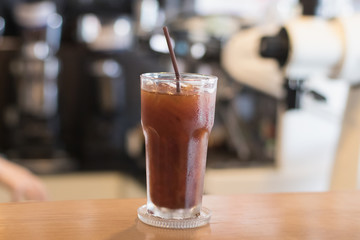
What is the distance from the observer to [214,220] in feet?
2.04

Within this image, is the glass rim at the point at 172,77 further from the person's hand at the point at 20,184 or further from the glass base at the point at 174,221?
the person's hand at the point at 20,184

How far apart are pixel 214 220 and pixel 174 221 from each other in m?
0.05

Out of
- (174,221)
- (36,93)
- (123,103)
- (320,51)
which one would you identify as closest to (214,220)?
(174,221)

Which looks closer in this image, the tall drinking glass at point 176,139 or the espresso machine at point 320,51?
the tall drinking glass at point 176,139

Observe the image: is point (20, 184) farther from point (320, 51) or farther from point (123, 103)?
point (123, 103)

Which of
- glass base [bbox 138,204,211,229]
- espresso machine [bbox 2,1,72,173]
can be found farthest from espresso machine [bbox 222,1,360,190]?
espresso machine [bbox 2,1,72,173]

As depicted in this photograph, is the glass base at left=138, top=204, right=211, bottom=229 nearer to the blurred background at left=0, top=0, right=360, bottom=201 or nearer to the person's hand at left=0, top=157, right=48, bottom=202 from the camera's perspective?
the person's hand at left=0, top=157, right=48, bottom=202

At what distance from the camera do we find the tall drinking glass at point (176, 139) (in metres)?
0.67

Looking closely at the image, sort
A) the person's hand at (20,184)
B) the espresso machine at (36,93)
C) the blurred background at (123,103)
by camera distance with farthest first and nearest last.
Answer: the espresso machine at (36,93)
the blurred background at (123,103)
the person's hand at (20,184)

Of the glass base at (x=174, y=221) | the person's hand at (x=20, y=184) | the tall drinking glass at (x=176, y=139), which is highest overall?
the tall drinking glass at (x=176, y=139)

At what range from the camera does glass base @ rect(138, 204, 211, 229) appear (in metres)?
0.61

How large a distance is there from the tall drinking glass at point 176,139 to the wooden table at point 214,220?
1.1 inches

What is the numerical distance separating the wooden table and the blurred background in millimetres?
956

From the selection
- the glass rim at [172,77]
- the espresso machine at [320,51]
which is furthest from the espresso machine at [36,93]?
the glass rim at [172,77]
